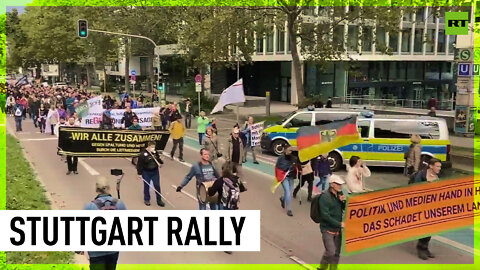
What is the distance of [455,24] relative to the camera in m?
14.2

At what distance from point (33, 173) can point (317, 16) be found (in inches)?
672

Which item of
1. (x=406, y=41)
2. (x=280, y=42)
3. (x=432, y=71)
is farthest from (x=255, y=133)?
(x=432, y=71)

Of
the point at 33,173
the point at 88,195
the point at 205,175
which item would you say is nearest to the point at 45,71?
the point at 33,173

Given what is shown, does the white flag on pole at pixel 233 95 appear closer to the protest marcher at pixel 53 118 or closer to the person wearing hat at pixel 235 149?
the person wearing hat at pixel 235 149

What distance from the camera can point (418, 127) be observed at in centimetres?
1507

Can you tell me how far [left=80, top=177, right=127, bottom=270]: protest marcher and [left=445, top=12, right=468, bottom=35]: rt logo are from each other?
10805 mm

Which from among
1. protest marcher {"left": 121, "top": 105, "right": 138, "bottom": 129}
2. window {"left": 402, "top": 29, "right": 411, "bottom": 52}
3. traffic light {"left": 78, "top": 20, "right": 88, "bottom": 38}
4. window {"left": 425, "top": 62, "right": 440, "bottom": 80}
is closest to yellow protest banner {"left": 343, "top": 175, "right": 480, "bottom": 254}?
protest marcher {"left": 121, "top": 105, "right": 138, "bottom": 129}

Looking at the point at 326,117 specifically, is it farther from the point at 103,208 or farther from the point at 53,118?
the point at 53,118

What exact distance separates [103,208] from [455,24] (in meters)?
11.7

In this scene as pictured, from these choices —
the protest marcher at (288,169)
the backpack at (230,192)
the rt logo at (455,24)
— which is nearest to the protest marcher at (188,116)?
the protest marcher at (288,169)

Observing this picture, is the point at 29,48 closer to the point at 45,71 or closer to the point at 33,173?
the point at 45,71

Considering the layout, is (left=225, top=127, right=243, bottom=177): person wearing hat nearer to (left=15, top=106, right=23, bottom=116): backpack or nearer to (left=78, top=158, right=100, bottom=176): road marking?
(left=78, top=158, right=100, bottom=176): road marking

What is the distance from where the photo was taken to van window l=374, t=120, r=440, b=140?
14961mm

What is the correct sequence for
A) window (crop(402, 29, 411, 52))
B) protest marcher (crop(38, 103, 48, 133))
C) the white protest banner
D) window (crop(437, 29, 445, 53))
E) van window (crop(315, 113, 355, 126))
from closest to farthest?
1. van window (crop(315, 113, 355, 126))
2. the white protest banner
3. protest marcher (crop(38, 103, 48, 133))
4. window (crop(402, 29, 411, 52))
5. window (crop(437, 29, 445, 53))
